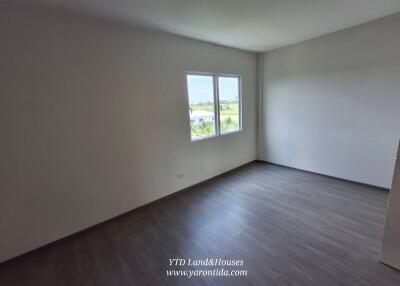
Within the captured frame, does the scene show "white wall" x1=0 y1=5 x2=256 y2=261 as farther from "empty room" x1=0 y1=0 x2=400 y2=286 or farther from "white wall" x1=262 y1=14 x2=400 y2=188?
"white wall" x1=262 y1=14 x2=400 y2=188

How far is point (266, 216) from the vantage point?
271cm

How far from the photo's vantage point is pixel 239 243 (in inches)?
87.4

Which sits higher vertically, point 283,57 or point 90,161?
point 283,57

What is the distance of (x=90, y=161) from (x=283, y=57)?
13.5ft

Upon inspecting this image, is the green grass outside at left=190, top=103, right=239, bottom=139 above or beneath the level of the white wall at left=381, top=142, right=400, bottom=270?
above

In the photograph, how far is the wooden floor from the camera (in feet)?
5.95

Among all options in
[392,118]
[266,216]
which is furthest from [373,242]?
[392,118]

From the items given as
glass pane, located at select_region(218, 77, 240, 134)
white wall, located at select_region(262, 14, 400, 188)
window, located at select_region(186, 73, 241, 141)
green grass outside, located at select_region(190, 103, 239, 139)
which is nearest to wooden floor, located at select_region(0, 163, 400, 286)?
white wall, located at select_region(262, 14, 400, 188)

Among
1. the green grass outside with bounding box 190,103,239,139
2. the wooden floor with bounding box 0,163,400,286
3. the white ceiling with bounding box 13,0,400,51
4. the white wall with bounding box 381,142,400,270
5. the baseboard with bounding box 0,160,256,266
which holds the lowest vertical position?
the wooden floor with bounding box 0,163,400,286

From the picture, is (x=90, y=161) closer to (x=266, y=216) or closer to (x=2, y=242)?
(x=2, y=242)

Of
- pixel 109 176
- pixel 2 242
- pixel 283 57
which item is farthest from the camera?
pixel 283 57

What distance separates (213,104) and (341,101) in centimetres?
225

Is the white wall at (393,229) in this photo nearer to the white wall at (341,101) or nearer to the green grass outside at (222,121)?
the white wall at (341,101)

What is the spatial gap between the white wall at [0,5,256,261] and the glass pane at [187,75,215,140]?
20 cm
